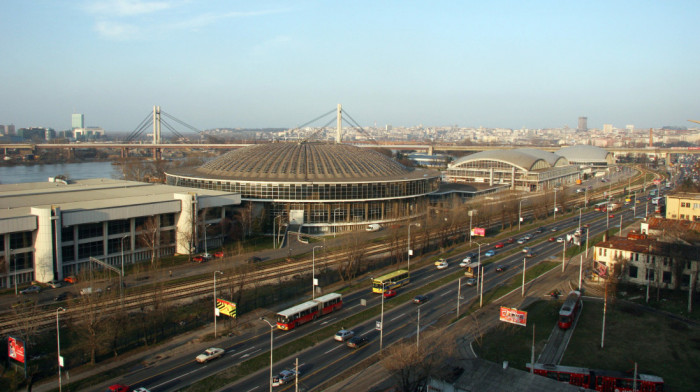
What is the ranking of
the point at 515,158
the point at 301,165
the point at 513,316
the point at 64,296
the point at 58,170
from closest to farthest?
the point at 513,316 < the point at 64,296 < the point at 301,165 < the point at 515,158 < the point at 58,170

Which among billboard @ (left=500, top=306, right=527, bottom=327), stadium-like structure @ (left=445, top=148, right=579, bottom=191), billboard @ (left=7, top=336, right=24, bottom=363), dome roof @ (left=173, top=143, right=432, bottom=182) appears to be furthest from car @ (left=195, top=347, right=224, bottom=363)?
stadium-like structure @ (left=445, top=148, right=579, bottom=191)

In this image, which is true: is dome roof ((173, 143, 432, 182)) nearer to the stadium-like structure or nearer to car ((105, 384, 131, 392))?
car ((105, 384, 131, 392))

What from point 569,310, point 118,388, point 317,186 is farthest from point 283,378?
point 317,186

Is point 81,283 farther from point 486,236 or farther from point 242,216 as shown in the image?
point 486,236

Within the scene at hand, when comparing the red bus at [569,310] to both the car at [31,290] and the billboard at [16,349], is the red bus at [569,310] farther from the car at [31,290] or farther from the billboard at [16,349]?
the car at [31,290]

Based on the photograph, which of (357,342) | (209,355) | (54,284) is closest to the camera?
A: (209,355)

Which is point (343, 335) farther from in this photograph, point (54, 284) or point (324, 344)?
point (54, 284)
